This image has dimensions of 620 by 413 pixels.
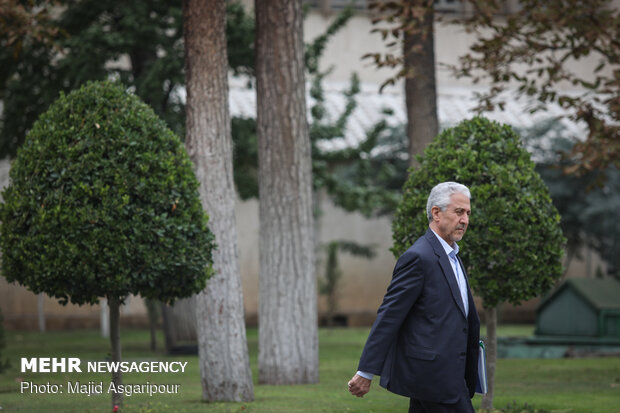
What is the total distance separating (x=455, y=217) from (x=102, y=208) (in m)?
3.76

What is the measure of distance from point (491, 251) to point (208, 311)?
3.47 m

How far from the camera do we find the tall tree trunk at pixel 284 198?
1293 cm

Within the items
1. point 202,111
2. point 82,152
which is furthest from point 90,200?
point 202,111

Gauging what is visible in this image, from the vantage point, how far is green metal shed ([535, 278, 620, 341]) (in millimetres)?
19594

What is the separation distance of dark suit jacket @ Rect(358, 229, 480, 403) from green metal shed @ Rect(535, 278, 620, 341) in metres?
15.0

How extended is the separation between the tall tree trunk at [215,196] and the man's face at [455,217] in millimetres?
5444

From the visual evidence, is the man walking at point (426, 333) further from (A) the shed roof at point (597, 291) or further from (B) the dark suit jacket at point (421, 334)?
(A) the shed roof at point (597, 291)

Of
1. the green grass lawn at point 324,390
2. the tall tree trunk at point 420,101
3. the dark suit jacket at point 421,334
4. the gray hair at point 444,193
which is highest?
A: the tall tree trunk at point 420,101

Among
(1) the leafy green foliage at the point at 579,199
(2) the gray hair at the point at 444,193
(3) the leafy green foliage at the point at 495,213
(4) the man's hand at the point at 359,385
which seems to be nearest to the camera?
(4) the man's hand at the point at 359,385

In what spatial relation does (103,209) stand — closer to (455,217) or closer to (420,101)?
(455,217)

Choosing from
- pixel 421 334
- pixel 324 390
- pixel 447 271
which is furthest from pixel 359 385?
pixel 324 390

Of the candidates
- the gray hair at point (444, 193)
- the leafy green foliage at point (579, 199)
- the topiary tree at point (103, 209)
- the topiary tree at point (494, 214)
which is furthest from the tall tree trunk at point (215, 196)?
the leafy green foliage at point (579, 199)

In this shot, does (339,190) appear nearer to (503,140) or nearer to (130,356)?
(130,356)

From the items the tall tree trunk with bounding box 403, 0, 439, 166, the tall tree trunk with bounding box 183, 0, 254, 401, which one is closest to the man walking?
the tall tree trunk with bounding box 183, 0, 254, 401
